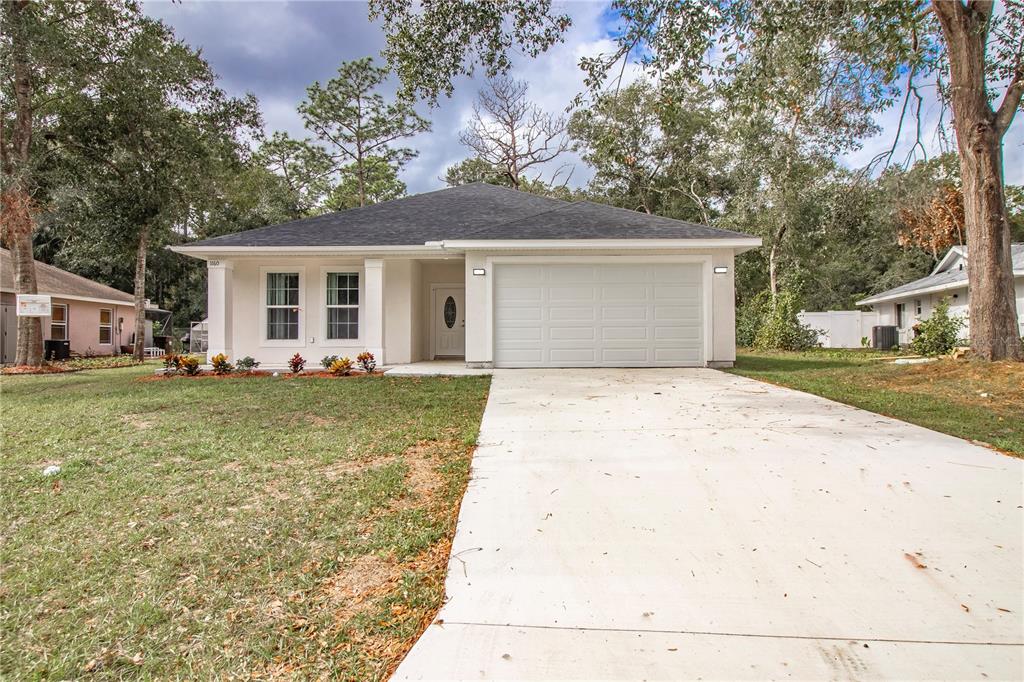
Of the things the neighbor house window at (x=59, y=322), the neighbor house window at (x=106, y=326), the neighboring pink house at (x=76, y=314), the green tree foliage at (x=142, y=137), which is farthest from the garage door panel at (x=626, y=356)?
the neighbor house window at (x=106, y=326)

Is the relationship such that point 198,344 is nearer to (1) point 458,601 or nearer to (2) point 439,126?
(2) point 439,126

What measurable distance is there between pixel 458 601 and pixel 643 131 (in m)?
29.2

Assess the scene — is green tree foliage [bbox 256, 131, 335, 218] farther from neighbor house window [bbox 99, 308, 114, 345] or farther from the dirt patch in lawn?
the dirt patch in lawn

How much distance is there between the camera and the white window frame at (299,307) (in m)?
11.9

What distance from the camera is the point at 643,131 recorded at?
90.5 feet

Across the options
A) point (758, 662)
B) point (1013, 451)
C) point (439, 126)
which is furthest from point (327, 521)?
point (439, 126)

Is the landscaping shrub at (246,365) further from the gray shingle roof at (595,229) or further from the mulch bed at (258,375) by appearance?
the gray shingle roof at (595,229)

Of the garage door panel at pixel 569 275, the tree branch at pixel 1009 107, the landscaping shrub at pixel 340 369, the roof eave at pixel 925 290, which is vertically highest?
the tree branch at pixel 1009 107

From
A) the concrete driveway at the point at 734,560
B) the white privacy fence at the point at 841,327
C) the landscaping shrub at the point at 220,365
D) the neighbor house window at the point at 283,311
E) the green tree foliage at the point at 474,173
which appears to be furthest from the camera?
the green tree foliage at the point at 474,173

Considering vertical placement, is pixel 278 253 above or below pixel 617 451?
above

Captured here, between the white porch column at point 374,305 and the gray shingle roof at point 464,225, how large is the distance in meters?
0.52

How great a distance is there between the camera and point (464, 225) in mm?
12867

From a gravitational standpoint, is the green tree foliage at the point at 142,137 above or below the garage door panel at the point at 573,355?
above

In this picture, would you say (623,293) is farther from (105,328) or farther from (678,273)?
(105,328)
